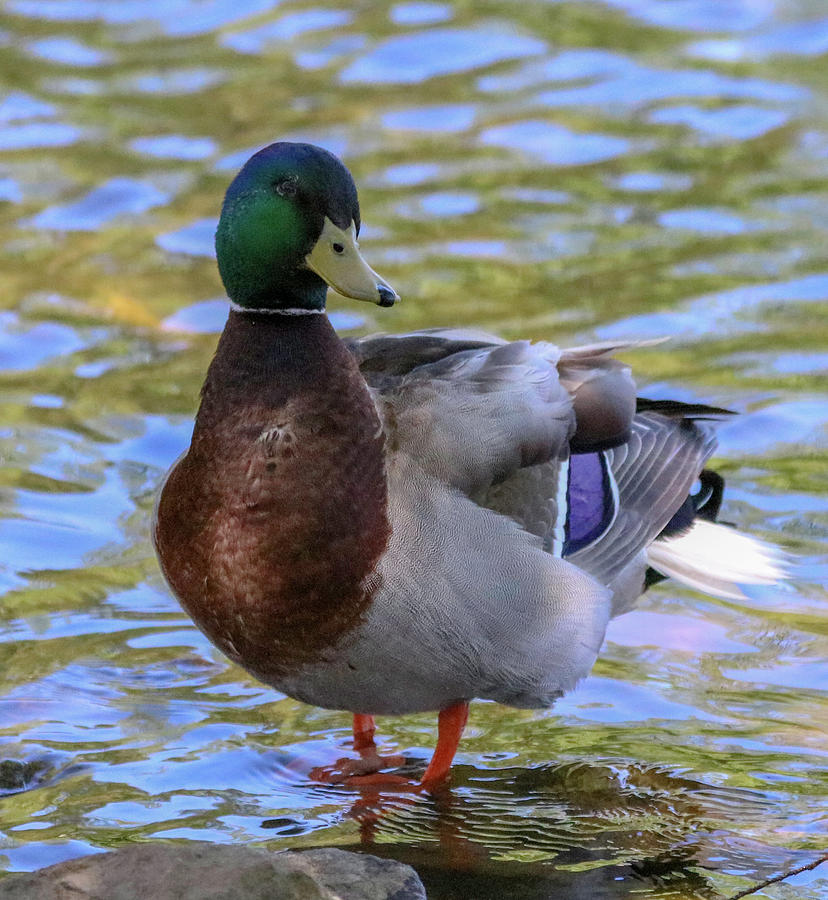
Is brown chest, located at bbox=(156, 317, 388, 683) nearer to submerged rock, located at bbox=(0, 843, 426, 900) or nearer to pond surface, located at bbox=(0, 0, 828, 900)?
pond surface, located at bbox=(0, 0, 828, 900)

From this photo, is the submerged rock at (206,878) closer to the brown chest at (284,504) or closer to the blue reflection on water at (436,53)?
the brown chest at (284,504)

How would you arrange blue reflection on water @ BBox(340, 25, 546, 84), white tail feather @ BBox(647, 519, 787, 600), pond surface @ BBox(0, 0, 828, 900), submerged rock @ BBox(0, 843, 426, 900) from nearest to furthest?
1. submerged rock @ BBox(0, 843, 426, 900)
2. pond surface @ BBox(0, 0, 828, 900)
3. white tail feather @ BBox(647, 519, 787, 600)
4. blue reflection on water @ BBox(340, 25, 546, 84)

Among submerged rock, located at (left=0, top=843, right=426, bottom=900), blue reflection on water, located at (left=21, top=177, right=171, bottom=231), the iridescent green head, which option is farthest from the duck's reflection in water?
blue reflection on water, located at (left=21, top=177, right=171, bottom=231)

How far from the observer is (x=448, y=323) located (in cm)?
725

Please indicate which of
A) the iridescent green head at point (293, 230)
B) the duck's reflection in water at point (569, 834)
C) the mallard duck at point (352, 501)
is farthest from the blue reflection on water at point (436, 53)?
the duck's reflection in water at point (569, 834)

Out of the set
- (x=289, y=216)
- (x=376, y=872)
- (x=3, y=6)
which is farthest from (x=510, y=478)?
(x=3, y=6)

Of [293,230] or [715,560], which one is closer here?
[293,230]

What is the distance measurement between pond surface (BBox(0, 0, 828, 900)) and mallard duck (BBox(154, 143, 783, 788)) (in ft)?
1.35

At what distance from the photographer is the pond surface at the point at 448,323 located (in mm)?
4297

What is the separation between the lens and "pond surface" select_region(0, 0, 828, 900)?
4.30 meters

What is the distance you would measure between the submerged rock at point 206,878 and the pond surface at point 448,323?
452 mm

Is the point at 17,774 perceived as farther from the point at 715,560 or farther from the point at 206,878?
the point at 715,560

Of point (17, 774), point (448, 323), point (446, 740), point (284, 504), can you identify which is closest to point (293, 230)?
point (284, 504)

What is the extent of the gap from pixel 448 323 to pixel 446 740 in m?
3.01
